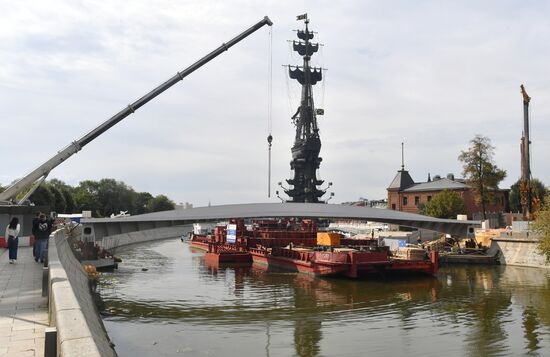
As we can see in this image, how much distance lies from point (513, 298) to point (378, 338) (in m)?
14.9

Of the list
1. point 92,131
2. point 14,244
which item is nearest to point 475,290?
point 14,244

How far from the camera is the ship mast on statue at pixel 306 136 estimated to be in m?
102

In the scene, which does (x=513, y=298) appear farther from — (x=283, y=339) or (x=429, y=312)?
(x=283, y=339)

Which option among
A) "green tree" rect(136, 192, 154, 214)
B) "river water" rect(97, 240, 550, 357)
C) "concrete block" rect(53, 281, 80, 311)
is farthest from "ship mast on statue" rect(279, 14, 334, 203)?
"concrete block" rect(53, 281, 80, 311)

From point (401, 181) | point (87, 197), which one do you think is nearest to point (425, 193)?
point (401, 181)

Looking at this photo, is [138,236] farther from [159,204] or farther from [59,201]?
[159,204]

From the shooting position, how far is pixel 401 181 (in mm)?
107500

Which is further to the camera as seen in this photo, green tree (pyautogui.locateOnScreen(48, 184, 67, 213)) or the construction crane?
green tree (pyautogui.locateOnScreen(48, 184, 67, 213))

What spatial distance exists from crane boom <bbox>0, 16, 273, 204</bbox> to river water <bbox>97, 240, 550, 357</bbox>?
9996 millimetres

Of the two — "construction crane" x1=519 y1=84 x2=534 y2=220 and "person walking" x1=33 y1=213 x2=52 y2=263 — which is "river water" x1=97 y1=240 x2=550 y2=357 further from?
"construction crane" x1=519 y1=84 x2=534 y2=220

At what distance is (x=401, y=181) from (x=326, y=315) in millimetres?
83086

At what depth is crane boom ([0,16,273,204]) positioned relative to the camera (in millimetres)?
42500

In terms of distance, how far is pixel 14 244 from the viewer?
20469mm

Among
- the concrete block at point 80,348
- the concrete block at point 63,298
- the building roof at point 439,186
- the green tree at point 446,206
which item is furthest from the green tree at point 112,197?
the concrete block at point 80,348
